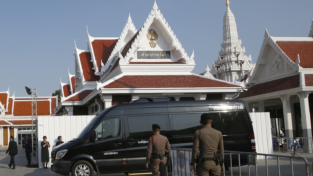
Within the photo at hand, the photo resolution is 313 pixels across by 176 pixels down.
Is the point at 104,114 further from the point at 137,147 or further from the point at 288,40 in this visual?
the point at 288,40

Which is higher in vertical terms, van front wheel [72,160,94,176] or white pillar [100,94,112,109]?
white pillar [100,94,112,109]

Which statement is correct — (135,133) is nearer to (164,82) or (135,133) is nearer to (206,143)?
A: (206,143)

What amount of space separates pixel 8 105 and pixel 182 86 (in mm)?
45293

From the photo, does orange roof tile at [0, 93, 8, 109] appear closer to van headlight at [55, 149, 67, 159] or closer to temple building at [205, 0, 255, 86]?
temple building at [205, 0, 255, 86]

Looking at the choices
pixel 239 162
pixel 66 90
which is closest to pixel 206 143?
→ pixel 239 162

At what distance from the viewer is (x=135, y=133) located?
1093cm

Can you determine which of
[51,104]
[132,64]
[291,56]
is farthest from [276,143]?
[51,104]

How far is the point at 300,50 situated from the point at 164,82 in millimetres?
10317

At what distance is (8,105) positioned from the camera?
5506 centimetres

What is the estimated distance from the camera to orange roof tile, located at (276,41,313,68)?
68.9 ft

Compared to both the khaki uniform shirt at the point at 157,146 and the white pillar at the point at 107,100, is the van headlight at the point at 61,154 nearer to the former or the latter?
the khaki uniform shirt at the point at 157,146

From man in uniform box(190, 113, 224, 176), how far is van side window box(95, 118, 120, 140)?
5.29 metres

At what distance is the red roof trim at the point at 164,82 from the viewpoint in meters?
17.2

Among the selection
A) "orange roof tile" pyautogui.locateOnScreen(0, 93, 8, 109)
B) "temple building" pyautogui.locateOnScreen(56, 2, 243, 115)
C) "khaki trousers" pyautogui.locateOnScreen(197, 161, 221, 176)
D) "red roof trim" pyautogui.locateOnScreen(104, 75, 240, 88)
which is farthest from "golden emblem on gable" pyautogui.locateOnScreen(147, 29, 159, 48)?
"orange roof tile" pyautogui.locateOnScreen(0, 93, 8, 109)
